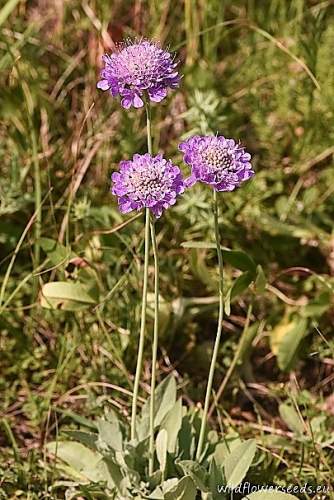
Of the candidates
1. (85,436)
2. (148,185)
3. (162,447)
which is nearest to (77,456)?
(85,436)

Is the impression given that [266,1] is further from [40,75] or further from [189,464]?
[189,464]

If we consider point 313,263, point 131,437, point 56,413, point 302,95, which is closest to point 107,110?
point 302,95

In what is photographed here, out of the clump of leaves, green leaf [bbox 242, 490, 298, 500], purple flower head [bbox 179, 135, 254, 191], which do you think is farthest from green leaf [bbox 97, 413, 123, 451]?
purple flower head [bbox 179, 135, 254, 191]

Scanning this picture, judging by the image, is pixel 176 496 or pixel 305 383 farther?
pixel 305 383

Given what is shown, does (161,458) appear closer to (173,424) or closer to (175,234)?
(173,424)

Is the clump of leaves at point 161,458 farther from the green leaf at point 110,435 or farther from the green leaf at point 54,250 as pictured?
the green leaf at point 54,250

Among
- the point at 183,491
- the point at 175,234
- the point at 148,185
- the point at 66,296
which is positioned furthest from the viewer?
the point at 175,234
